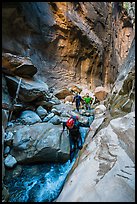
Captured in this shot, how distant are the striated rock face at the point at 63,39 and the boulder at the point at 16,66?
3.08 metres

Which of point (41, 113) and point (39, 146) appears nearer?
point (39, 146)

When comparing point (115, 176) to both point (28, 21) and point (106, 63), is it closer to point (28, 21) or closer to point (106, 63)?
point (28, 21)

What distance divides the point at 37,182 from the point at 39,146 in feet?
3.67

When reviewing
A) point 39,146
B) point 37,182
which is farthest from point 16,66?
point 37,182

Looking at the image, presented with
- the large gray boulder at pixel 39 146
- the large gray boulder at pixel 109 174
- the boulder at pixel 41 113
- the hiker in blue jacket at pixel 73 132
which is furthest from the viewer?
the boulder at pixel 41 113

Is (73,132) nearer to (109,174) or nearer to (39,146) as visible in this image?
(39,146)

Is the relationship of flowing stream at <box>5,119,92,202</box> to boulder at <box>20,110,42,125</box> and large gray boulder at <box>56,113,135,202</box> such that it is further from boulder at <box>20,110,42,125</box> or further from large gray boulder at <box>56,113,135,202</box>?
boulder at <box>20,110,42,125</box>

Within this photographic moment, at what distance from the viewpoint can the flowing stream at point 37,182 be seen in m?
3.94

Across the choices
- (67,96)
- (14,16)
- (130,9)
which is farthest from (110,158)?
(130,9)

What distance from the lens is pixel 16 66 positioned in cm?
860

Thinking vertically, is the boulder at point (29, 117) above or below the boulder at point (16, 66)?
below

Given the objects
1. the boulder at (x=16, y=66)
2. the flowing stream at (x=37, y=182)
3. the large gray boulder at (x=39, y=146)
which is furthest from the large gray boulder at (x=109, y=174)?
the boulder at (x=16, y=66)

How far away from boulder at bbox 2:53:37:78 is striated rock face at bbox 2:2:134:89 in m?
3.08

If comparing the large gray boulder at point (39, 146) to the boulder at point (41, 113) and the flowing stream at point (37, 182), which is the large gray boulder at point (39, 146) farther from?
the boulder at point (41, 113)
